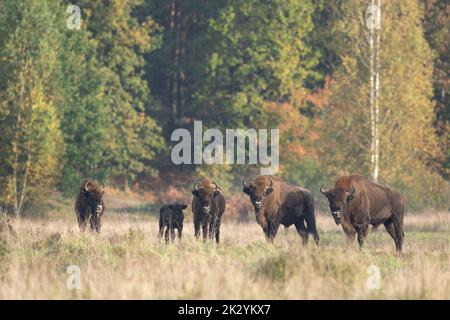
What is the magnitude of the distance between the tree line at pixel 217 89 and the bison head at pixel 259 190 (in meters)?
16.1

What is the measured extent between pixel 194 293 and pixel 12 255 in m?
4.99

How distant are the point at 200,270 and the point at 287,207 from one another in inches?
335

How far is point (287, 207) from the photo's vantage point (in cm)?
2730

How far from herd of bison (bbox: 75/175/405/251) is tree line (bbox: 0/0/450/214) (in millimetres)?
14229

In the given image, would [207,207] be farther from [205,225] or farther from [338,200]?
[338,200]

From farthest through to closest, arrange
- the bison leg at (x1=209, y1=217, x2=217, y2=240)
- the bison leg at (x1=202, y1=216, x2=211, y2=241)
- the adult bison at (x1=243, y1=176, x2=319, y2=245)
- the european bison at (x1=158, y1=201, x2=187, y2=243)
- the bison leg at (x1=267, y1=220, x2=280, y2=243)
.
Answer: the bison leg at (x1=202, y1=216, x2=211, y2=241), the bison leg at (x1=209, y1=217, x2=217, y2=240), the european bison at (x1=158, y1=201, x2=187, y2=243), the bison leg at (x1=267, y1=220, x2=280, y2=243), the adult bison at (x1=243, y1=176, x2=319, y2=245)

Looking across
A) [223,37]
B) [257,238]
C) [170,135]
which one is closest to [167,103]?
[170,135]

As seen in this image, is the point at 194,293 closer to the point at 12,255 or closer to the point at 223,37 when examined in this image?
the point at 12,255

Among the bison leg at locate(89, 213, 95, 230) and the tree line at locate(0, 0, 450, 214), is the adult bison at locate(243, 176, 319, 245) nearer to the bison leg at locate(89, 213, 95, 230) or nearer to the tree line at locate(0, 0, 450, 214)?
the bison leg at locate(89, 213, 95, 230)

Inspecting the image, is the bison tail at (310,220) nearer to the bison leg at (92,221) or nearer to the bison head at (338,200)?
the bison head at (338,200)

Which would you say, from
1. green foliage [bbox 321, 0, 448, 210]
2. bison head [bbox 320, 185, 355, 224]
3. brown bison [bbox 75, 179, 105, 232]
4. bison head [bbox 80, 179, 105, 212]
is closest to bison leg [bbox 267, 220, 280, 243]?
bison head [bbox 320, 185, 355, 224]

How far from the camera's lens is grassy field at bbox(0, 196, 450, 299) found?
17.3 meters

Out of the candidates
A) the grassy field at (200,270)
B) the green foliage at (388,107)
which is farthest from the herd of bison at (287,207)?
the green foliage at (388,107)

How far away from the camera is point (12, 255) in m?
20.9
